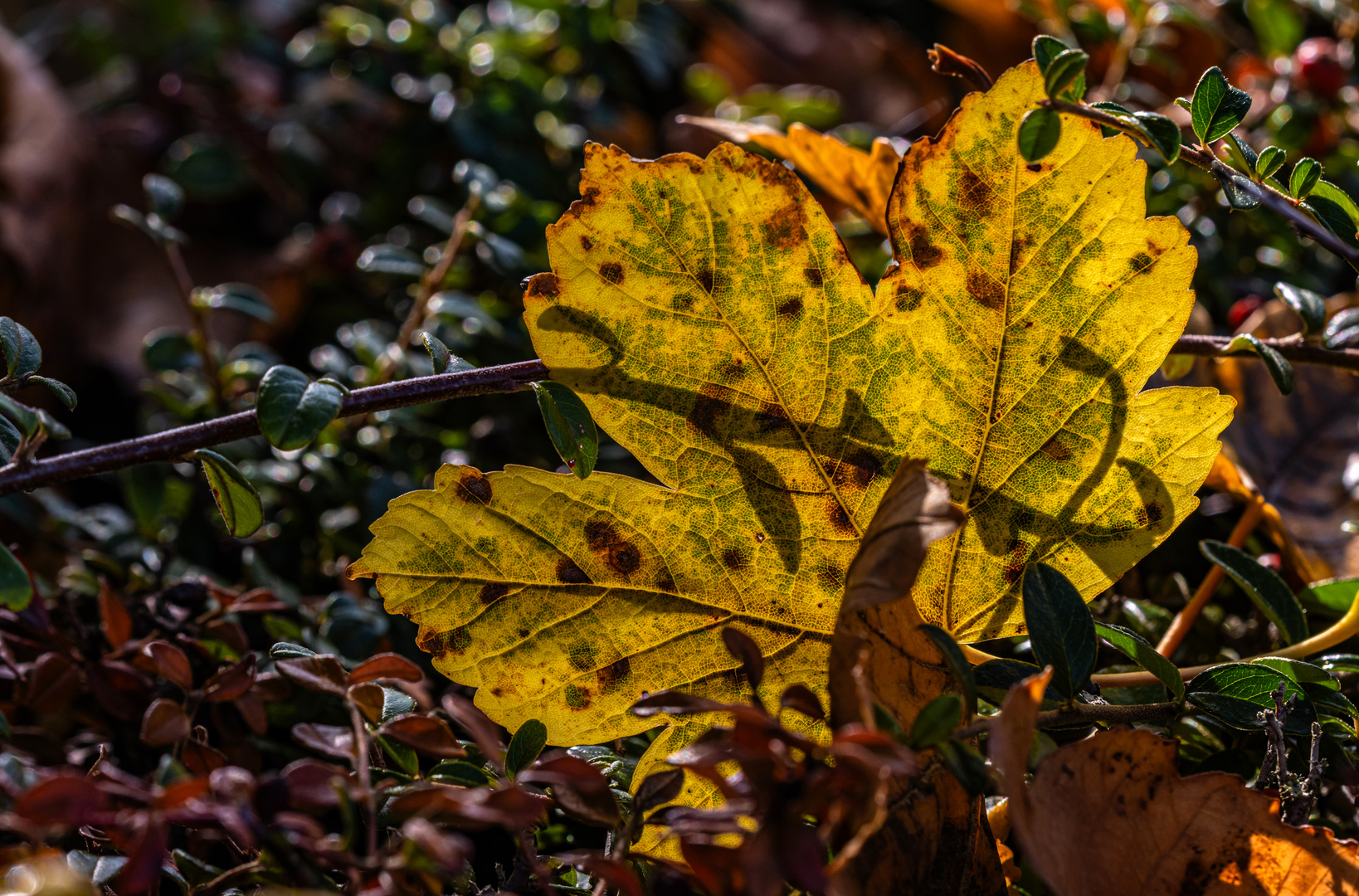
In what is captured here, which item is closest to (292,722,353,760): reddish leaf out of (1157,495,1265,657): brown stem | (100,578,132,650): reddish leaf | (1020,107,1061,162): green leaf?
(100,578,132,650): reddish leaf

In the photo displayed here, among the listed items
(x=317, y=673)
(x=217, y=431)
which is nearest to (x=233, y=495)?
(x=217, y=431)

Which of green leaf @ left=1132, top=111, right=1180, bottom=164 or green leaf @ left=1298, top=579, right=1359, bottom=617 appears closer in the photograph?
green leaf @ left=1132, top=111, right=1180, bottom=164

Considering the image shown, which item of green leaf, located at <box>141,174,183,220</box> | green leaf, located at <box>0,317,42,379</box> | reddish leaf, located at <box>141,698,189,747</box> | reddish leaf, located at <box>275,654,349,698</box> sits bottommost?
reddish leaf, located at <box>141,698,189,747</box>

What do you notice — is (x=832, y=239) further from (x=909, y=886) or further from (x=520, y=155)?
(x=520, y=155)

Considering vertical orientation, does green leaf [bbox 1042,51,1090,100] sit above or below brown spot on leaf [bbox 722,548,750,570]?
above

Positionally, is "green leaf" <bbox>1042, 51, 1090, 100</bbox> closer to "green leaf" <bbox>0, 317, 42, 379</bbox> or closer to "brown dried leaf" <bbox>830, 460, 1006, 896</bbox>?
"brown dried leaf" <bbox>830, 460, 1006, 896</bbox>
